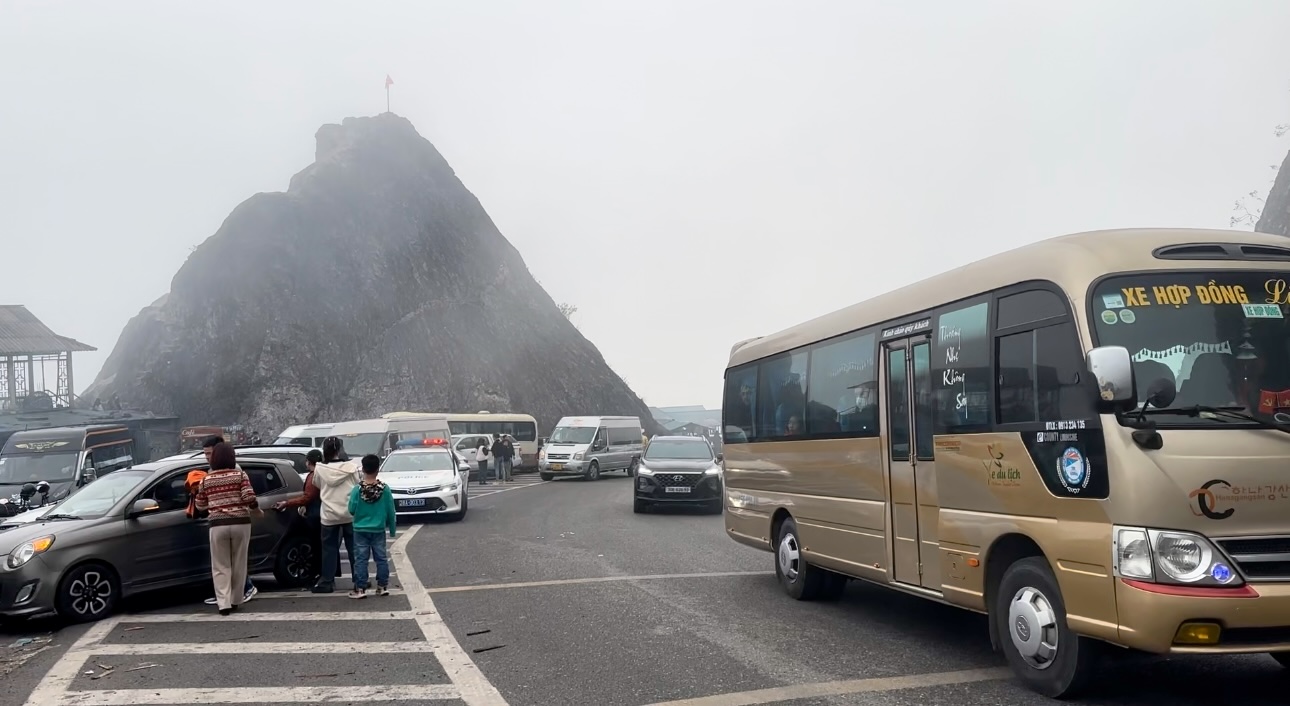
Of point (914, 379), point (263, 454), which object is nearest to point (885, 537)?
point (914, 379)

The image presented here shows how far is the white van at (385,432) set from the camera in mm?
30672

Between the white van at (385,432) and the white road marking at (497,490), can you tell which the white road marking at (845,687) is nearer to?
the white road marking at (497,490)

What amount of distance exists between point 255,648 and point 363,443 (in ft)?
75.7

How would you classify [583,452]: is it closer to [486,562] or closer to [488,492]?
[488,492]

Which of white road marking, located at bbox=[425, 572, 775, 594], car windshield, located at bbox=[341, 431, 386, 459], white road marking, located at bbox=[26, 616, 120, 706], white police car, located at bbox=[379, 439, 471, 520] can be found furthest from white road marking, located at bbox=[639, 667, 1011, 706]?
car windshield, located at bbox=[341, 431, 386, 459]

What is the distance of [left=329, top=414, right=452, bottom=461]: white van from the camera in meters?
30.7

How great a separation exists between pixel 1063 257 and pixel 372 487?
748 cm

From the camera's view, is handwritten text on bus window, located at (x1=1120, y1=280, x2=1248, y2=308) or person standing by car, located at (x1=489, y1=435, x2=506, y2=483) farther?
person standing by car, located at (x1=489, y1=435, x2=506, y2=483)

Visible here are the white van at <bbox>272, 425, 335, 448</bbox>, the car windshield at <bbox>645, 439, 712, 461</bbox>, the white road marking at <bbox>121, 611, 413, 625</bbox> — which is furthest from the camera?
the white van at <bbox>272, 425, 335, 448</bbox>

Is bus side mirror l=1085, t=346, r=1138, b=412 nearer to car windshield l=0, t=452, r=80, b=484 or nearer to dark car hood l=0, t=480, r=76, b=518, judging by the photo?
dark car hood l=0, t=480, r=76, b=518

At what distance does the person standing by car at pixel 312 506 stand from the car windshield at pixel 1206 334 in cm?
857

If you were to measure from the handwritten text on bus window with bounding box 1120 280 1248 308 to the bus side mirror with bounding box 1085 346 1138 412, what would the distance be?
2.05 ft

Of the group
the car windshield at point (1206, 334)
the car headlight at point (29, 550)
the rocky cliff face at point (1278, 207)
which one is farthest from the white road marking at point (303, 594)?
the rocky cliff face at point (1278, 207)

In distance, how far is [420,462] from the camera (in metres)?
21.0
